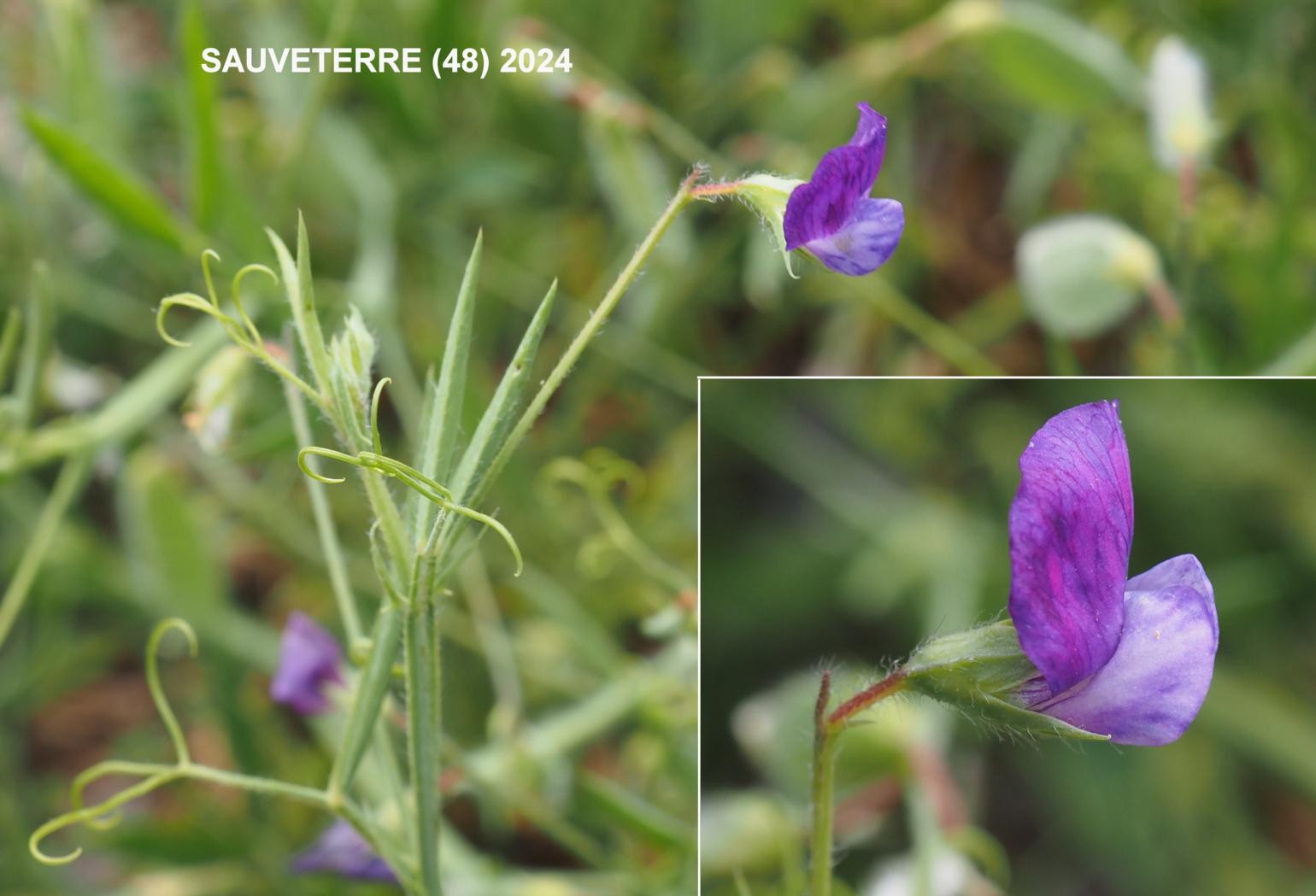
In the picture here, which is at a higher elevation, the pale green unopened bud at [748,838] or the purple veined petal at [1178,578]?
the purple veined petal at [1178,578]

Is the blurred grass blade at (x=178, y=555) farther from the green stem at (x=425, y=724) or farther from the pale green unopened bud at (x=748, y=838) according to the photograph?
the green stem at (x=425, y=724)

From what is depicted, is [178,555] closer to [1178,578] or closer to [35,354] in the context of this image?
[35,354]

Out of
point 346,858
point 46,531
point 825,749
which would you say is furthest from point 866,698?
point 46,531

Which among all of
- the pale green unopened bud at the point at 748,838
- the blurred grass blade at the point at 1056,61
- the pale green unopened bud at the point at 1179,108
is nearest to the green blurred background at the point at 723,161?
the blurred grass blade at the point at 1056,61

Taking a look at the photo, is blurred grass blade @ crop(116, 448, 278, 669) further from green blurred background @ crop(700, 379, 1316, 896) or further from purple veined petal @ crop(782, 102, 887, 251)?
purple veined petal @ crop(782, 102, 887, 251)

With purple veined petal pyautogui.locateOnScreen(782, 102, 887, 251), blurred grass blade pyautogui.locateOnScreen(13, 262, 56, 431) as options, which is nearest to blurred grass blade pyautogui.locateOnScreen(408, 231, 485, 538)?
purple veined petal pyautogui.locateOnScreen(782, 102, 887, 251)
